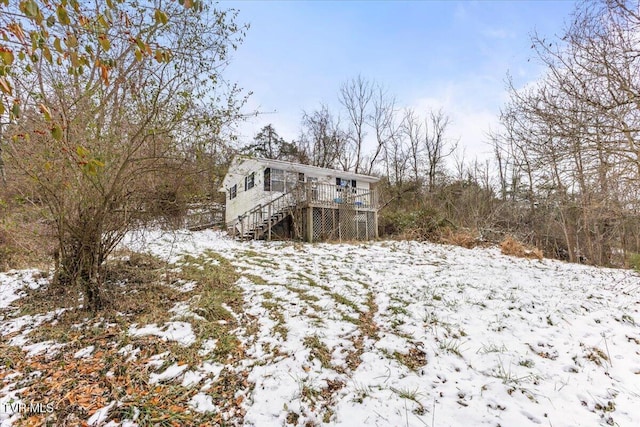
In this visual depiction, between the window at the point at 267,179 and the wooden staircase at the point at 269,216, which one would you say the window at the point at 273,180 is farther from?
the wooden staircase at the point at 269,216

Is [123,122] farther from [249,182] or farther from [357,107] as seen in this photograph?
[357,107]

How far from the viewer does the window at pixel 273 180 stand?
14.3 meters

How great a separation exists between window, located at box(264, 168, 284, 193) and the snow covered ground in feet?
28.8

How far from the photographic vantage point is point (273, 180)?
567 inches

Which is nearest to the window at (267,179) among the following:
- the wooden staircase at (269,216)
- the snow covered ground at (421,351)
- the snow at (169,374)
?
the wooden staircase at (269,216)

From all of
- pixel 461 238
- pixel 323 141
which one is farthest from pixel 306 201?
pixel 323 141

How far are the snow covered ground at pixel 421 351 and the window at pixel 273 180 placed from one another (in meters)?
8.79

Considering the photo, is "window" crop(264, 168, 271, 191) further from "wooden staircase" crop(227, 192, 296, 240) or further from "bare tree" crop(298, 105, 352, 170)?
"bare tree" crop(298, 105, 352, 170)

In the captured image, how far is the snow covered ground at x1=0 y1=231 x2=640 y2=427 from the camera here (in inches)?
97.0

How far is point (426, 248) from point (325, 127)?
63.0 ft

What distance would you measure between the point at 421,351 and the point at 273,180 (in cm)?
1199

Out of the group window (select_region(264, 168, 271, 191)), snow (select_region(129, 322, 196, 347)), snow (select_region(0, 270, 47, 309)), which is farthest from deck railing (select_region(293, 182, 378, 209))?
snow (select_region(129, 322, 196, 347))

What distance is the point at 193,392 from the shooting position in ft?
8.95

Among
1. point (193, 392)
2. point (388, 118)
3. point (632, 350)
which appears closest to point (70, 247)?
point (193, 392)
